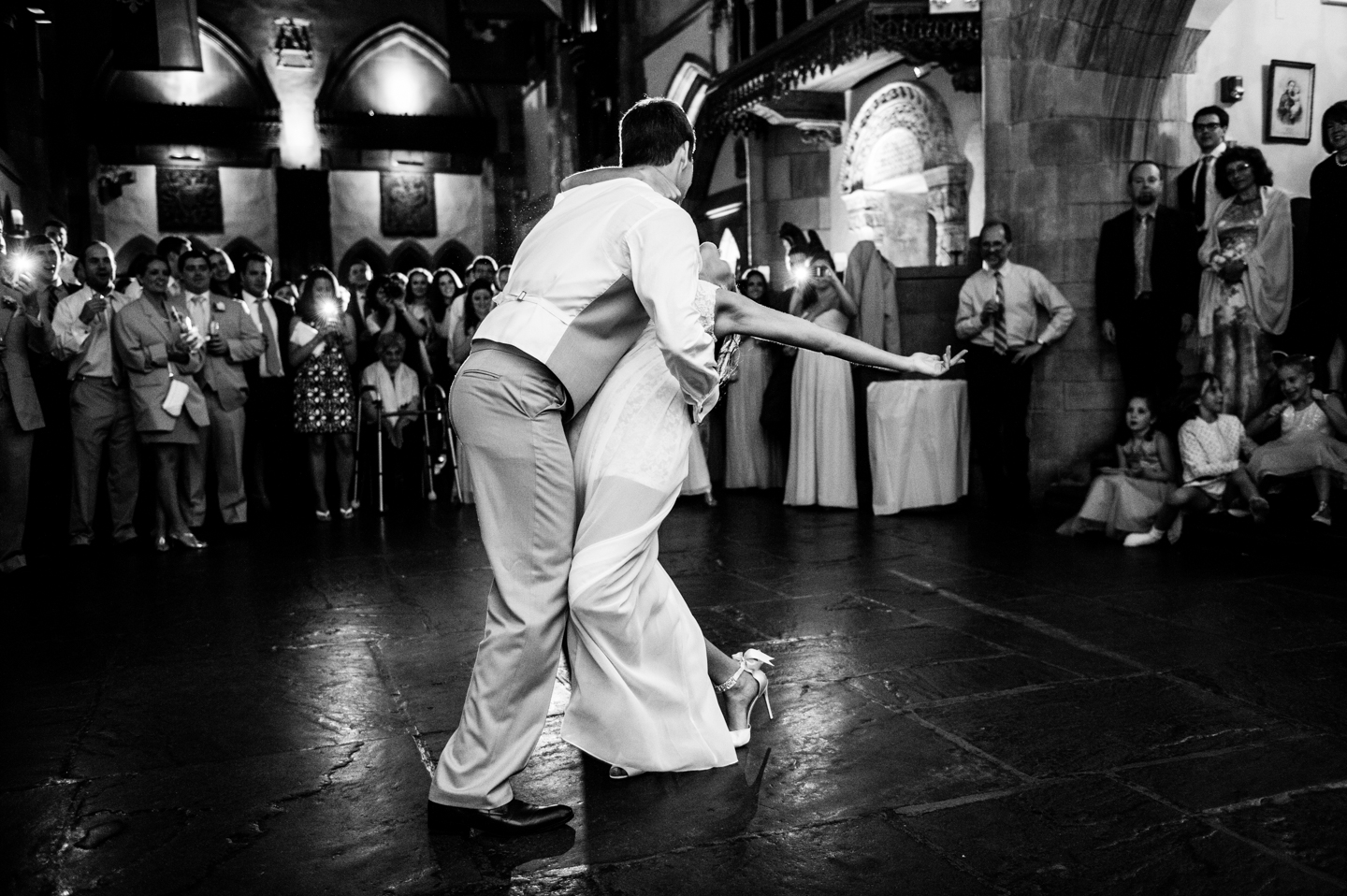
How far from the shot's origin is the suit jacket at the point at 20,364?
6227 millimetres

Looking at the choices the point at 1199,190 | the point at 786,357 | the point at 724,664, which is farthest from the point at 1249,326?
the point at 724,664

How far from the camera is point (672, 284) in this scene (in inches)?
104

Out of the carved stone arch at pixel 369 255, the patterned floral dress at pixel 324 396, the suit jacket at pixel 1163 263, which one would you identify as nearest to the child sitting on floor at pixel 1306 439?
the suit jacket at pixel 1163 263

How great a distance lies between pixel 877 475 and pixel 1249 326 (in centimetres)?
243

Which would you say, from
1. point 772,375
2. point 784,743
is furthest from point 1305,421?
point 784,743

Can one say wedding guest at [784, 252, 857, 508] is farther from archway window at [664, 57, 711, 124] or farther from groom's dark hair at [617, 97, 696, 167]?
archway window at [664, 57, 711, 124]

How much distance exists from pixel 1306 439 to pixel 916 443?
8.45 feet

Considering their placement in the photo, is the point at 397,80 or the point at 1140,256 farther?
the point at 397,80

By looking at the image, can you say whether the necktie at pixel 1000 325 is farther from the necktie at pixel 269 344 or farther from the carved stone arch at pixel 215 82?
the carved stone arch at pixel 215 82

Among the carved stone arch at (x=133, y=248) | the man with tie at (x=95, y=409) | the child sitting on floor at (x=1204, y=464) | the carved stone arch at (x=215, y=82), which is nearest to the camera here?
the child sitting on floor at (x=1204, y=464)

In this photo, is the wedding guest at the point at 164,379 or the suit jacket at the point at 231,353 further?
the suit jacket at the point at 231,353

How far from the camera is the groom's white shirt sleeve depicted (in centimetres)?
264

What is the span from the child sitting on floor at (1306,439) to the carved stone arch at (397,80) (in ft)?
61.2

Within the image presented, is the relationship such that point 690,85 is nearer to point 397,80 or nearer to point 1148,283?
point 1148,283
